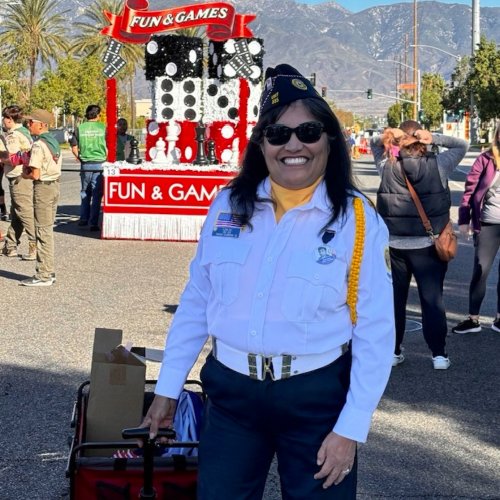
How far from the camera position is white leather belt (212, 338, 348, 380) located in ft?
8.37

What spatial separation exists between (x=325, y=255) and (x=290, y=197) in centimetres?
21

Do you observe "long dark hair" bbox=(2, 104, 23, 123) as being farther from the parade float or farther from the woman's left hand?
the woman's left hand

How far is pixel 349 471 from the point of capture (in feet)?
8.48

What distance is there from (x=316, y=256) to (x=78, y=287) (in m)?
7.56

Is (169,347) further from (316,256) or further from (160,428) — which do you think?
(316,256)

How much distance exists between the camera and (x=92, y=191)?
49.8 ft

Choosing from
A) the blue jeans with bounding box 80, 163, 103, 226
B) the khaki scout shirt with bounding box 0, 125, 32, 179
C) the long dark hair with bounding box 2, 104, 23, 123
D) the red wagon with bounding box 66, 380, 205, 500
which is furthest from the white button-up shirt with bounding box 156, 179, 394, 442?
the blue jeans with bounding box 80, 163, 103, 226

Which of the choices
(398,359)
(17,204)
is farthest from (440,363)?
(17,204)

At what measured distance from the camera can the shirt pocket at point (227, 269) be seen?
8.59 feet

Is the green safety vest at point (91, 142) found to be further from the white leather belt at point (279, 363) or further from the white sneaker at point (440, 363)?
the white leather belt at point (279, 363)

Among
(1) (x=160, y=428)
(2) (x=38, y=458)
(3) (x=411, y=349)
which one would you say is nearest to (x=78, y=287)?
(3) (x=411, y=349)

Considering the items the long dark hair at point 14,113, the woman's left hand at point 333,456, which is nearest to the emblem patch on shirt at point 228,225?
the woman's left hand at point 333,456

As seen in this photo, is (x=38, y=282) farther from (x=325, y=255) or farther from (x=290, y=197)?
(x=325, y=255)

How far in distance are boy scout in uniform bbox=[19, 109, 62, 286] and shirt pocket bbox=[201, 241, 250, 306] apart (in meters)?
7.16
